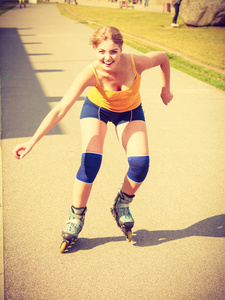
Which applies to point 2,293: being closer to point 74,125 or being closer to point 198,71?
point 74,125

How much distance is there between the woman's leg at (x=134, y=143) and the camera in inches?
114

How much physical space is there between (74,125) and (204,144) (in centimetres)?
219

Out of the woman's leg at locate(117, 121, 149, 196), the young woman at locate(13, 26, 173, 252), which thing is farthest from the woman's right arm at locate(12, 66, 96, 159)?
the woman's leg at locate(117, 121, 149, 196)

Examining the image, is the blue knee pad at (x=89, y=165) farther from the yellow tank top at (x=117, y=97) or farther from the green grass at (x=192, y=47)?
the green grass at (x=192, y=47)

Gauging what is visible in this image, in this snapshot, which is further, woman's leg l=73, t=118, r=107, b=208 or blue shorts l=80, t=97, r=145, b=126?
blue shorts l=80, t=97, r=145, b=126

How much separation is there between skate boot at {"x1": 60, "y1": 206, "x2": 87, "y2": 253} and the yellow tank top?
96cm

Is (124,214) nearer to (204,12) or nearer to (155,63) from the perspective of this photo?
(155,63)

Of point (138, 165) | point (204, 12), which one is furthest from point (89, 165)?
point (204, 12)

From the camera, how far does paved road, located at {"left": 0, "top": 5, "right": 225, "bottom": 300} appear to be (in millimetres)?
2562

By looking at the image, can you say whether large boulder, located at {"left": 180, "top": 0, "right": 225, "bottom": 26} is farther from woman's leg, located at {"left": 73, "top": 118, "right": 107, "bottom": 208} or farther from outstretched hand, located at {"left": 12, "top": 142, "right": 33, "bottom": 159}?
outstretched hand, located at {"left": 12, "top": 142, "right": 33, "bottom": 159}

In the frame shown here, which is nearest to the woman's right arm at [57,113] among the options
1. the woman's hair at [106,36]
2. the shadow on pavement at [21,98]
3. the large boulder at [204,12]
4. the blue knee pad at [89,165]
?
the woman's hair at [106,36]

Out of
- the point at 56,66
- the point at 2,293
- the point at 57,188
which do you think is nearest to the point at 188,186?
the point at 57,188

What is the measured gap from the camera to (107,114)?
3031mm

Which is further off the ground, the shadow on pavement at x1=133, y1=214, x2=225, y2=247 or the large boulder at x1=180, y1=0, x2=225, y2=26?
the shadow on pavement at x1=133, y1=214, x2=225, y2=247
